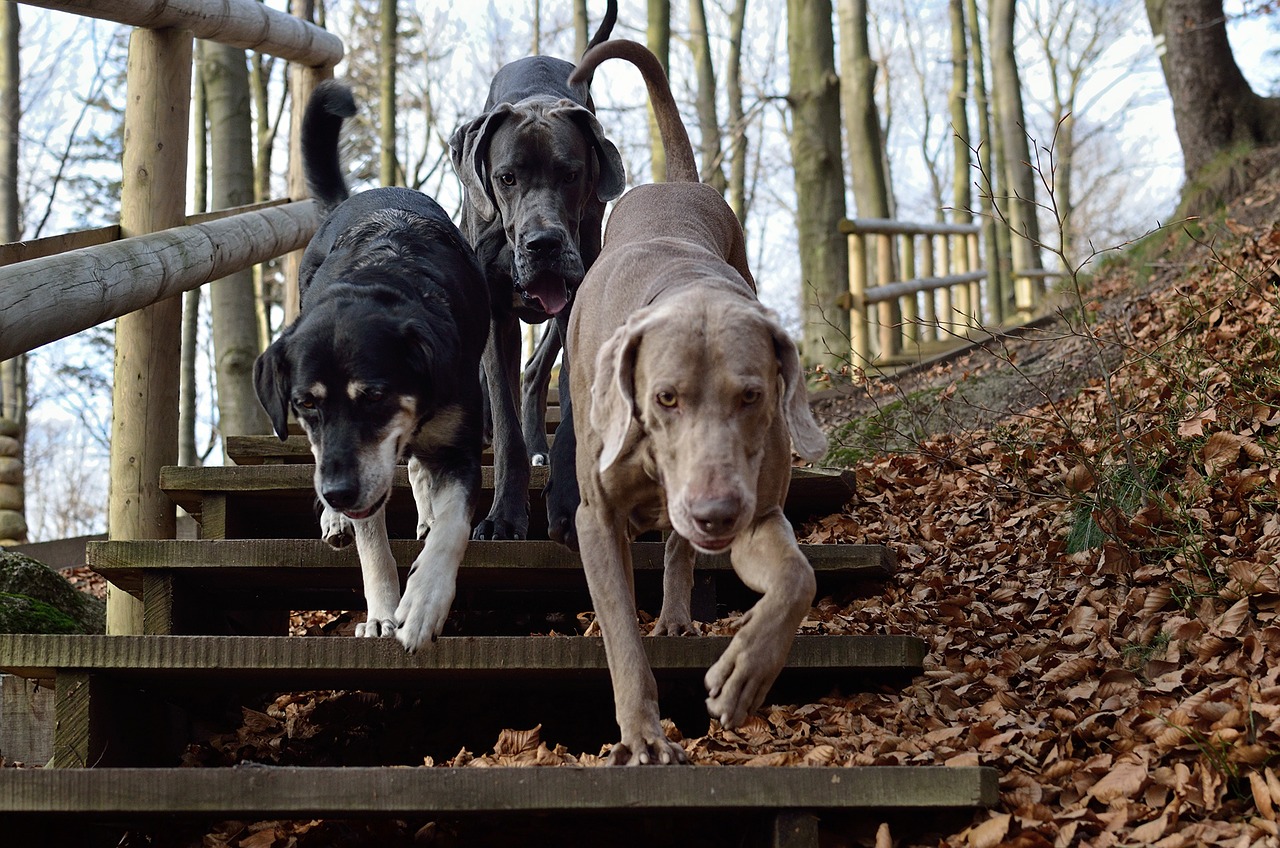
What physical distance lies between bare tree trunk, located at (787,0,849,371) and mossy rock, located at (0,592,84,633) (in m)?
7.58

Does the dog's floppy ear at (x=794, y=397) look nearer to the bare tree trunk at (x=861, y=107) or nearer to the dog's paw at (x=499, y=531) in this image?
the dog's paw at (x=499, y=531)

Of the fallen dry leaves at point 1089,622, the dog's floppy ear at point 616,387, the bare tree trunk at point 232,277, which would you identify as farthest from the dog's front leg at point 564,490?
the bare tree trunk at point 232,277

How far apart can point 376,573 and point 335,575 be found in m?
0.39

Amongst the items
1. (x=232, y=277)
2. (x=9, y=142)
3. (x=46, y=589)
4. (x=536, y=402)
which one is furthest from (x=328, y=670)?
(x=9, y=142)

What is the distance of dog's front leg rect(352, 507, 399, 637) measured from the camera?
3.68 metres

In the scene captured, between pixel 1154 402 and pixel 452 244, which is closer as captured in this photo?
pixel 452 244

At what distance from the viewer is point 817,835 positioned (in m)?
2.57

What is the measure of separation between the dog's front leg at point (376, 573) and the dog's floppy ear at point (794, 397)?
4.41 ft

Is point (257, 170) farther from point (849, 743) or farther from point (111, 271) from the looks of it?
point (849, 743)

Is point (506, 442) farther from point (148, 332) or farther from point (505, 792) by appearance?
point (505, 792)

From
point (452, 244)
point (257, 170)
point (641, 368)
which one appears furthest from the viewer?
point (257, 170)

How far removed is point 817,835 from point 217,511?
2652 mm

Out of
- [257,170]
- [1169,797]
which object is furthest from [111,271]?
[257,170]

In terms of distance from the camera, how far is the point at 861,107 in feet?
44.3
